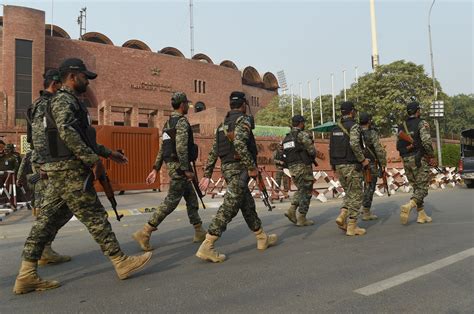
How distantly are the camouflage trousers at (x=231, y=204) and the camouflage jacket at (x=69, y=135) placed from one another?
1.47m

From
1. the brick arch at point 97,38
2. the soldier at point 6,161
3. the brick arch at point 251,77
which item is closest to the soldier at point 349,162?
the soldier at point 6,161

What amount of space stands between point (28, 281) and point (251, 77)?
55991 millimetres

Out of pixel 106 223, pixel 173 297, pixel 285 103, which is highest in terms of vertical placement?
pixel 285 103

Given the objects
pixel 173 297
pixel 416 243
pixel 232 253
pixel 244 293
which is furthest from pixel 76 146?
pixel 416 243

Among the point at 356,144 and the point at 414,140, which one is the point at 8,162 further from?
the point at 414,140

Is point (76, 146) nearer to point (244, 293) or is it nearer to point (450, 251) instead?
point (244, 293)

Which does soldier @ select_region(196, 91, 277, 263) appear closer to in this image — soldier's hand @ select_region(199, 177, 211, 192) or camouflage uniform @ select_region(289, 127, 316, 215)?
soldier's hand @ select_region(199, 177, 211, 192)

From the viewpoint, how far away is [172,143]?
4.94m

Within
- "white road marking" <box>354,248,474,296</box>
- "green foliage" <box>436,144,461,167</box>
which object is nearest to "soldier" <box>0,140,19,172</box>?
"white road marking" <box>354,248,474,296</box>

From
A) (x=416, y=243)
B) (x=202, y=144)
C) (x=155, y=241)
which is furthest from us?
(x=202, y=144)

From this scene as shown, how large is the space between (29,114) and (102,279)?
72.8 inches

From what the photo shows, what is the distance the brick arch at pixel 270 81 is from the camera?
2331 inches

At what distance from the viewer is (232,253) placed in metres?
4.61

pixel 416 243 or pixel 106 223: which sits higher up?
pixel 106 223
